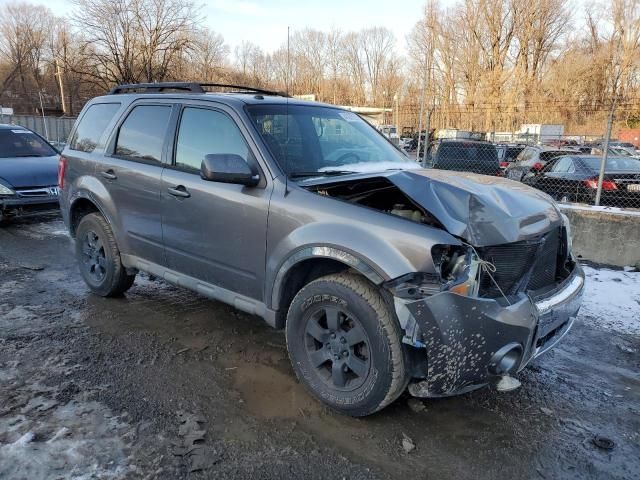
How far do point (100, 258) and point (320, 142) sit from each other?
8.47ft

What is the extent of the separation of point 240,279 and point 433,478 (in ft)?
5.96

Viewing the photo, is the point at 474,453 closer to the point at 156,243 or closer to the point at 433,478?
the point at 433,478

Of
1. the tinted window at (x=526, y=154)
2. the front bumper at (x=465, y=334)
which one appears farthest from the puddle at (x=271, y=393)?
the tinted window at (x=526, y=154)

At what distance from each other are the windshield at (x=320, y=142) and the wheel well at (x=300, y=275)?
2.18 ft

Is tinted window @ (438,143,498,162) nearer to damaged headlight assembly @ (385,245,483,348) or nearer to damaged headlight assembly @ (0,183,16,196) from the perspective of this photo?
damaged headlight assembly @ (0,183,16,196)

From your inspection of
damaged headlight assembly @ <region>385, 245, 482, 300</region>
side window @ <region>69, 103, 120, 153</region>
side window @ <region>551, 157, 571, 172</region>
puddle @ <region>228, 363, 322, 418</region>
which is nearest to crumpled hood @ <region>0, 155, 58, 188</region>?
side window @ <region>69, 103, 120, 153</region>

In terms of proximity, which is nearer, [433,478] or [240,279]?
[433,478]

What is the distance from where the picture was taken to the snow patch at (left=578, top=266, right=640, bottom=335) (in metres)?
4.81

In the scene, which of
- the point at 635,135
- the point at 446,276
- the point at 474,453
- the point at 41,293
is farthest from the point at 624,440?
the point at 635,135

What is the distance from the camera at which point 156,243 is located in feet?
14.1

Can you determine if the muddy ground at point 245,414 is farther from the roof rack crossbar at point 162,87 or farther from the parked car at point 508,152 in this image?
the parked car at point 508,152

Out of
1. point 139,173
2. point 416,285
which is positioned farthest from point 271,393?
point 139,173

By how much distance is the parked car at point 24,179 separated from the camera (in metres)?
8.23

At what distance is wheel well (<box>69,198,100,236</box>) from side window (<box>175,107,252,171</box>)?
5.04ft
